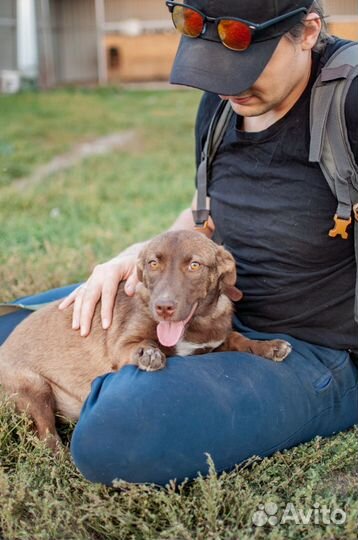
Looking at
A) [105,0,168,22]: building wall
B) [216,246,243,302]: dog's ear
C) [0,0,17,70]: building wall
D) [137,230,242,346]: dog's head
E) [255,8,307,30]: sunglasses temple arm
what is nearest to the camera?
[255,8,307,30]: sunglasses temple arm

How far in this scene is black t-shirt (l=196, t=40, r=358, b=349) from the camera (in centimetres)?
329

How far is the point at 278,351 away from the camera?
10.8 ft

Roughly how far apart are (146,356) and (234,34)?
1.31 m

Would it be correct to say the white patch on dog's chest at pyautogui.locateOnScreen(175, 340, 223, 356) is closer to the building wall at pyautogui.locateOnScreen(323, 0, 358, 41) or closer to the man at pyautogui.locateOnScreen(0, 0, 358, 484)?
the man at pyautogui.locateOnScreen(0, 0, 358, 484)

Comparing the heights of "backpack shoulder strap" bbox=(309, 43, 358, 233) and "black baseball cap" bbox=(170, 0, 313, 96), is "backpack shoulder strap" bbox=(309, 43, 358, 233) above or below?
below

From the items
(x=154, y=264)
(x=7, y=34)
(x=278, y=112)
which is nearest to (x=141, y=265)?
(x=154, y=264)

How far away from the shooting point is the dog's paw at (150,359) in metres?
3.02

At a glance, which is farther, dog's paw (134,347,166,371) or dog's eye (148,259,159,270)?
dog's eye (148,259,159,270)

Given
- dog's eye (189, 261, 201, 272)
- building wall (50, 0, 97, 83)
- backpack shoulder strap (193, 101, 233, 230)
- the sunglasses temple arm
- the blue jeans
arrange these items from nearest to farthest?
the blue jeans, the sunglasses temple arm, dog's eye (189, 261, 201, 272), backpack shoulder strap (193, 101, 233, 230), building wall (50, 0, 97, 83)

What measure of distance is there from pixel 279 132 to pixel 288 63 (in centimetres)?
31

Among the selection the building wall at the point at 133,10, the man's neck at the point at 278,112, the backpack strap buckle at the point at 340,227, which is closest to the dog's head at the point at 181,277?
the backpack strap buckle at the point at 340,227

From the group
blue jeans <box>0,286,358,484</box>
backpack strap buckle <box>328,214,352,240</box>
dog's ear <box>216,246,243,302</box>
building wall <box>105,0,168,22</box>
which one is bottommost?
building wall <box>105,0,168,22</box>

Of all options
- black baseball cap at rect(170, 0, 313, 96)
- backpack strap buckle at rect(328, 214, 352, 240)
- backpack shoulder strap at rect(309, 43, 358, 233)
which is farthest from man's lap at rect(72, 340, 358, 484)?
black baseball cap at rect(170, 0, 313, 96)

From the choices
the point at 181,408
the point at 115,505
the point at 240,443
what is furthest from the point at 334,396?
the point at 115,505
